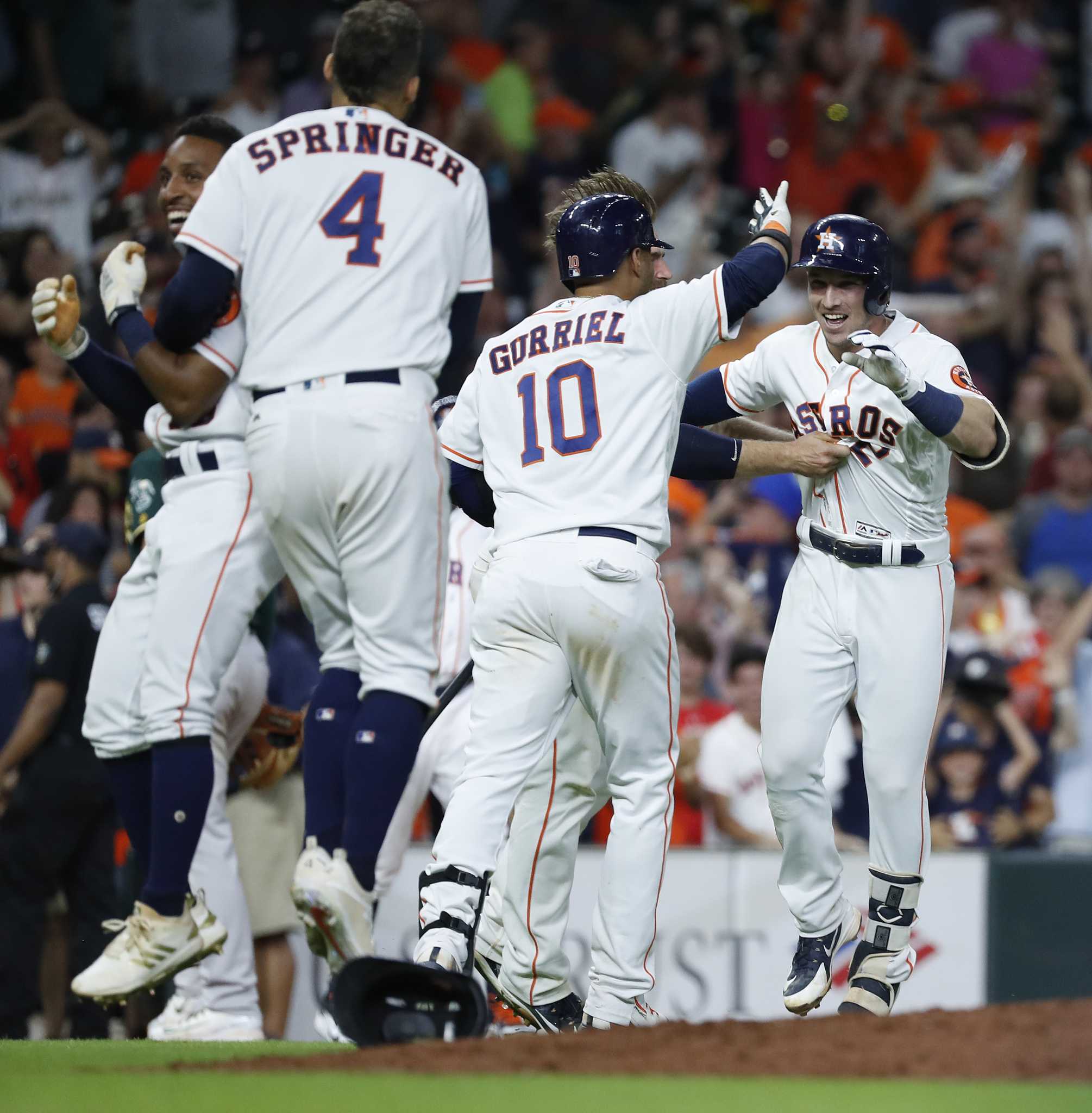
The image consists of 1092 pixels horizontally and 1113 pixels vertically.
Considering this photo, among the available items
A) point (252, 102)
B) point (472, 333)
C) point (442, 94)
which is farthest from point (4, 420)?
point (472, 333)

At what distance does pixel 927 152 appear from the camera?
13.5 meters

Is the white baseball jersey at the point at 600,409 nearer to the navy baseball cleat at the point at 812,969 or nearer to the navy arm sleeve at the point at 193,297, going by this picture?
the navy arm sleeve at the point at 193,297

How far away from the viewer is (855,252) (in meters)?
5.60

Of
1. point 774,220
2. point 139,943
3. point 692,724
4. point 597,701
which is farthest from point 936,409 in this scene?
point 692,724

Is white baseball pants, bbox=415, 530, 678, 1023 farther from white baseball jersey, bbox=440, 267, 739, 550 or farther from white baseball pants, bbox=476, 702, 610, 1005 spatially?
white baseball pants, bbox=476, 702, 610, 1005

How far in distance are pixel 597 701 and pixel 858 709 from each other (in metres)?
0.96

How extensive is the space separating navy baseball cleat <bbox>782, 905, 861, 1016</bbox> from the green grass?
4.89ft

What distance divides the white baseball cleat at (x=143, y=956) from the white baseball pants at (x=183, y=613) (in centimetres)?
52

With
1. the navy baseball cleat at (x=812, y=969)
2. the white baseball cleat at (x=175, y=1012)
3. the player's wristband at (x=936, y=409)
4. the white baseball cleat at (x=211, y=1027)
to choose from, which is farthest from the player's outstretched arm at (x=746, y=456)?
the white baseball cleat at (x=175, y=1012)

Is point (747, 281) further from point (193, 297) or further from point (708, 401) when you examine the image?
point (193, 297)

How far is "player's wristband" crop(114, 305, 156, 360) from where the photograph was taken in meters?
5.43

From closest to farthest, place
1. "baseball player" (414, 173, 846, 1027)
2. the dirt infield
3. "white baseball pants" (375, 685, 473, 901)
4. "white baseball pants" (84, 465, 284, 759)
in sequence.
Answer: the dirt infield, "baseball player" (414, 173, 846, 1027), "white baseball pants" (84, 465, 284, 759), "white baseball pants" (375, 685, 473, 901)

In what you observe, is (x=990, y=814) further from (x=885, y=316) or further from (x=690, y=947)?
(x=885, y=316)

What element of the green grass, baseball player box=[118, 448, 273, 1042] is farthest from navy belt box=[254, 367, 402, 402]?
the green grass
